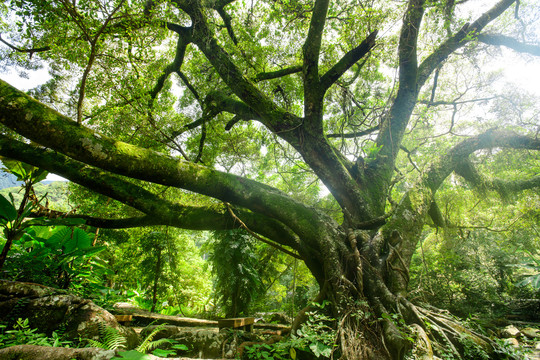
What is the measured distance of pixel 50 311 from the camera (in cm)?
259

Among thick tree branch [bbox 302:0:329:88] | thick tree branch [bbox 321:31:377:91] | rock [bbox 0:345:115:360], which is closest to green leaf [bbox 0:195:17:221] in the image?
rock [bbox 0:345:115:360]

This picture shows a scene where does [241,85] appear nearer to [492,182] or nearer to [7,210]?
[7,210]

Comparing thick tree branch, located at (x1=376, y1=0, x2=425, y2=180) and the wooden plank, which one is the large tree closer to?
thick tree branch, located at (x1=376, y1=0, x2=425, y2=180)

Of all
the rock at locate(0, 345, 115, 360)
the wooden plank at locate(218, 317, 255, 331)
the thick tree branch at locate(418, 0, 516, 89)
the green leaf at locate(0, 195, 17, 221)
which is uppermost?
the thick tree branch at locate(418, 0, 516, 89)

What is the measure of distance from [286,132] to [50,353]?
411cm

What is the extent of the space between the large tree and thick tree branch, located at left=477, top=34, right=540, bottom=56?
0.02m

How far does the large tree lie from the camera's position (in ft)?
10.1

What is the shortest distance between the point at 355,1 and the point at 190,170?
206 inches

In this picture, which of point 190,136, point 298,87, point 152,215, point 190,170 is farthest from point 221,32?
point 152,215

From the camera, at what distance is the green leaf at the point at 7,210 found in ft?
8.56

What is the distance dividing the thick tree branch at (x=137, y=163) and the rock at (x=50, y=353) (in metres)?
2.27

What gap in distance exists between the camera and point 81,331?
254cm

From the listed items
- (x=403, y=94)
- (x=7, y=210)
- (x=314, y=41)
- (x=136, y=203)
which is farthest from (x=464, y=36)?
(x=7, y=210)

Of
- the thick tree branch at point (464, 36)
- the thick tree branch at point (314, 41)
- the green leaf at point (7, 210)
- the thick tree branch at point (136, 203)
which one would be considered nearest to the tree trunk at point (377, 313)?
the thick tree branch at point (136, 203)
